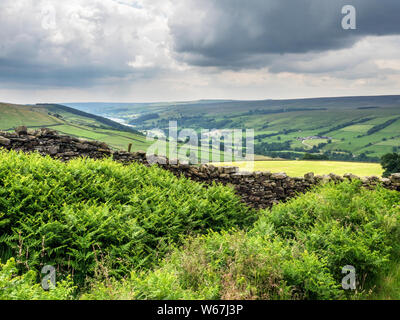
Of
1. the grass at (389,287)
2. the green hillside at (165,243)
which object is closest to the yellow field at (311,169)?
the green hillside at (165,243)

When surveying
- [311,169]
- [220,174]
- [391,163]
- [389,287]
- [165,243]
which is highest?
[391,163]

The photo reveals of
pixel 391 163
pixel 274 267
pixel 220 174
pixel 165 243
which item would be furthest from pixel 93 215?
pixel 391 163

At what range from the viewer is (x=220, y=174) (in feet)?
43.3

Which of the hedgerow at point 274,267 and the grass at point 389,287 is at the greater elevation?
the hedgerow at point 274,267

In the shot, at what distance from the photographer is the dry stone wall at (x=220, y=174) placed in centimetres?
1176

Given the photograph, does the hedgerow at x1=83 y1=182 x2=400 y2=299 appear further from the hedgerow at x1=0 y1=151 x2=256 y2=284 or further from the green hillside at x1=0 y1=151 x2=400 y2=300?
the hedgerow at x1=0 y1=151 x2=256 y2=284

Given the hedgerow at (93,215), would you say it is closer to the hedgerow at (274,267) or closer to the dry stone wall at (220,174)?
the hedgerow at (274,267)

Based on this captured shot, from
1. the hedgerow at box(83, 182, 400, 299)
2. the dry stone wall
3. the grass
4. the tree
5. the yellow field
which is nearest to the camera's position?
the hedgerow at box(83, 182, 400, 299)

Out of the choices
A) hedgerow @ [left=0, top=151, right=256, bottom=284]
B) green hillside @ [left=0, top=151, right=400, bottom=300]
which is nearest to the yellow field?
hedgerow @ [left=0, top=151, right=256, bottom=284]

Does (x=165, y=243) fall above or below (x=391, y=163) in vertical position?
below

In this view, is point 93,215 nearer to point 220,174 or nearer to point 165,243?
point 165,243

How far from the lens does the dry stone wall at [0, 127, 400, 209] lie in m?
11.8
